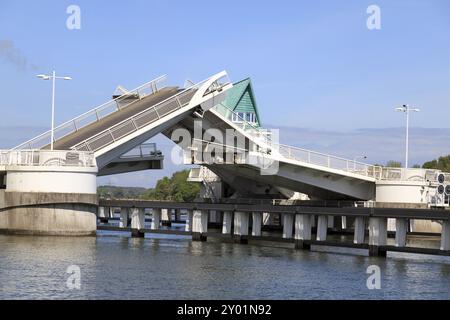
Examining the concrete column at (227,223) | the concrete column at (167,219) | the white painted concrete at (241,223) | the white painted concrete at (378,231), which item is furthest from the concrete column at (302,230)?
the concrete column at (167,219)

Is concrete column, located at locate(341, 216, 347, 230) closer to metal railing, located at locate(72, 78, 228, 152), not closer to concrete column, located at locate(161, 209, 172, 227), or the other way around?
concrete column, located at locate(161, 209, 172, 227)

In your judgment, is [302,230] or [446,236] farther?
[302,230]

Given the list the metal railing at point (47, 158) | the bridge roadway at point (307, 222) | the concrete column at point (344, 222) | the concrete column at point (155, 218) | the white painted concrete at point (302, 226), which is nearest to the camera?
the bridge roadway at point (307, 222)

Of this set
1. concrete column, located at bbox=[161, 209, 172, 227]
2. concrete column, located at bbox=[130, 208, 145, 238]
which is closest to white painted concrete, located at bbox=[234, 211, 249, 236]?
concrete column, located at bbox=[130, 208, 145, 238]

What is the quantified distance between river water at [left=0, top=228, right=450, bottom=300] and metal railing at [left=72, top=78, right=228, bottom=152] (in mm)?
6657

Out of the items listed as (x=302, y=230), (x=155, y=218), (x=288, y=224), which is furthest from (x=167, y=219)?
(x=302, y=230)

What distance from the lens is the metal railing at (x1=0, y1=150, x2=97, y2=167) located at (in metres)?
48.4

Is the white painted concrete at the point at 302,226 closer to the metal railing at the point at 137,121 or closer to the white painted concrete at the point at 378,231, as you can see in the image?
the white painted concrete at the point at 378,231

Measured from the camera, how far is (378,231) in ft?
133

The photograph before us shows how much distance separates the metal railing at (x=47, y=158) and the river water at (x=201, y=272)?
4505 millimetres

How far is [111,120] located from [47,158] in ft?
24.5

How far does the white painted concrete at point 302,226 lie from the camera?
45750 millimetres

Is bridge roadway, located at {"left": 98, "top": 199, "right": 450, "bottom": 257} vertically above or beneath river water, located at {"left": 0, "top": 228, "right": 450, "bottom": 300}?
above

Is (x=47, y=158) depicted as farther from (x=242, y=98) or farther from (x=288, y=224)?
(x=242, y=98)
